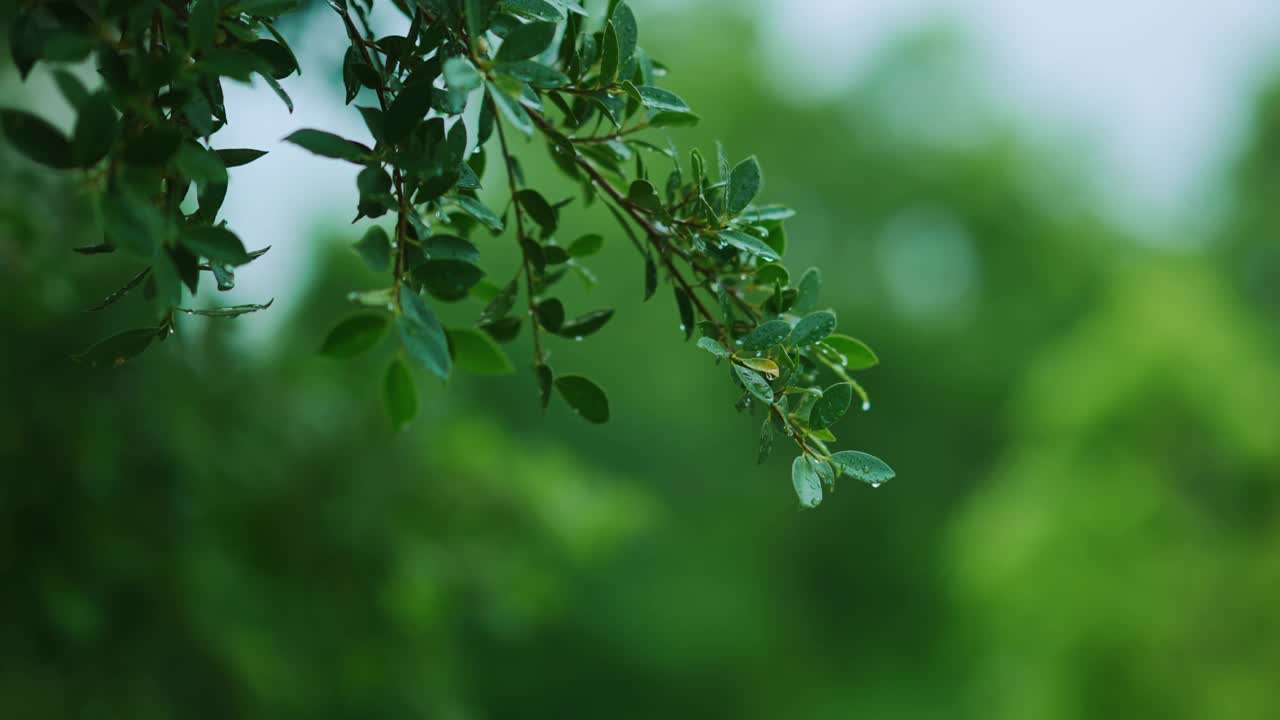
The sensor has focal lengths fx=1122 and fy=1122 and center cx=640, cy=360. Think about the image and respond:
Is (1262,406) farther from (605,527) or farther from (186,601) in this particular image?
(186,601)

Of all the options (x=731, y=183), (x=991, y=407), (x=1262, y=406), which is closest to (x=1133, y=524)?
(x=1262, y=406)

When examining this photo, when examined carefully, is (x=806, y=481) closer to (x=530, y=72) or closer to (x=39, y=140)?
(x=530, y=72)

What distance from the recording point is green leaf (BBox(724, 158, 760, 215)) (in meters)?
1.21

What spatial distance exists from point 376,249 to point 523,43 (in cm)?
25

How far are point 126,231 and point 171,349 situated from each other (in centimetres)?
364

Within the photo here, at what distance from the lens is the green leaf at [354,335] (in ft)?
4.03

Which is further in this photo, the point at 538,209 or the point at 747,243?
the point at 538,209

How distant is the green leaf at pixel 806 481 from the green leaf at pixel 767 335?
0.12 metres

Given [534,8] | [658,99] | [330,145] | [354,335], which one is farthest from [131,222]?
[658,99]

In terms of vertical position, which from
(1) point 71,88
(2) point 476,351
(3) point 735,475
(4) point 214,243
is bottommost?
(3) point 735,475

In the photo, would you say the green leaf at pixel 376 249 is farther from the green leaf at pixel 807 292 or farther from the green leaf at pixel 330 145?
the green leaf at pixel 807 292

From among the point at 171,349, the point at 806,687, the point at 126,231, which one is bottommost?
the point at 806,687

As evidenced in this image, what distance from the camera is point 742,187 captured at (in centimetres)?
121

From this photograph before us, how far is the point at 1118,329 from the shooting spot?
959 cm
